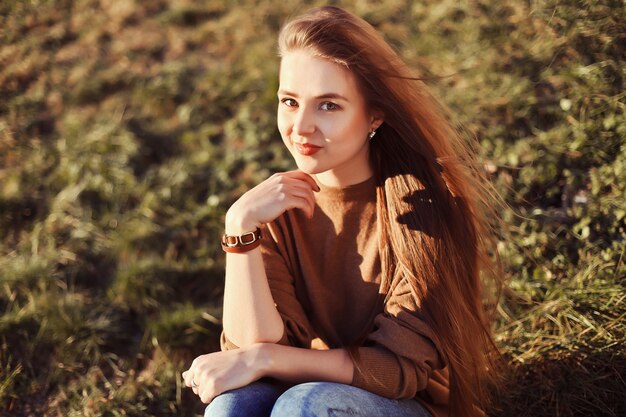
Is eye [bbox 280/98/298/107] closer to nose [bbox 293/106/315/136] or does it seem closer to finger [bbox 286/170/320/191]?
nose [bbox 293/106/315/136]

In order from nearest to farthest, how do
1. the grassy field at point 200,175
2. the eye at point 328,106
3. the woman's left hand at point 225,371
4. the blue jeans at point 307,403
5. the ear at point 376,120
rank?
the blue jeans at point 307,403, the woman's left hand at point 225,371, the eye at point 328,106, the ear at point 376,120, the grassy field at point 200,175

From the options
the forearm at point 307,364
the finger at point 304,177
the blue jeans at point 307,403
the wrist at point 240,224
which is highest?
the finger at point 304,177

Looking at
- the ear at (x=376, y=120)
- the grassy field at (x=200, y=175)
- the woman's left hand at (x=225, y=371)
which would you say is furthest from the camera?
the grassy field at (x=200, y=175)

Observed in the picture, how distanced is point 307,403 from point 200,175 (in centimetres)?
274

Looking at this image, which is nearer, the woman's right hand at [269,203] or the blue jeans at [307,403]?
the blue jeans at [307,403]

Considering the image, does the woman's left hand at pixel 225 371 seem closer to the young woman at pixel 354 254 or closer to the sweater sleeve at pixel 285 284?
the young woman at pixel 354 254

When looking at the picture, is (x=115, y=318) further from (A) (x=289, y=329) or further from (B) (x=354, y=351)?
(B) (x=354, y=351)

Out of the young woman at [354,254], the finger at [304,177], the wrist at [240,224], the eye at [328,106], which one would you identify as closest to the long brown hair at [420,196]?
the young woman at [354,254]

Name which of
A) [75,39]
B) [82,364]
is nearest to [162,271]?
[82,364]

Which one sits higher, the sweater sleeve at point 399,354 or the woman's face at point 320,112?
the woman's face at point 320,112

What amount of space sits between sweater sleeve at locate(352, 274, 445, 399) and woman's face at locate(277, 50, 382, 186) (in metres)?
0.59

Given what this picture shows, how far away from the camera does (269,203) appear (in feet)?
8.16

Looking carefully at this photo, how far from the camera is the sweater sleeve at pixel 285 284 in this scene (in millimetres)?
2658

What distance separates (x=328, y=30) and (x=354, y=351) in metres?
1.18
